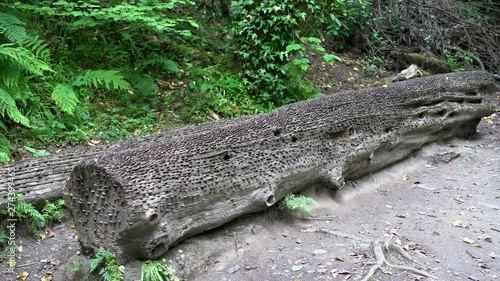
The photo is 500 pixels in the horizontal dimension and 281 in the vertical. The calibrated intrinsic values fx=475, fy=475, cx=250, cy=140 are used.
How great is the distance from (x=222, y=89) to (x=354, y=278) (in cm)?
497

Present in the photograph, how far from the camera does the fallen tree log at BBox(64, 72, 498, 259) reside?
3613mm

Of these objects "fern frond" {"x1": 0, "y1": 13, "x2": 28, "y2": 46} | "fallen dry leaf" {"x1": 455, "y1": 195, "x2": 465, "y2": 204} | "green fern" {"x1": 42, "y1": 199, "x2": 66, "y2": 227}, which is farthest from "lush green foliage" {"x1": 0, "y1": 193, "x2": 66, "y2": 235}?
"fallen dry leaf" {"x1": 455, "y1": 195, "x2": 465, "y2": 204}

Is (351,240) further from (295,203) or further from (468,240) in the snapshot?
(468,240)

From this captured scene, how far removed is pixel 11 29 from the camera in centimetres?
612

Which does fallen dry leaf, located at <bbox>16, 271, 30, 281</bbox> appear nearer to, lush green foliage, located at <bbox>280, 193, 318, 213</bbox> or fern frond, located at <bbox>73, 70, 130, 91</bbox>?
lush green foliage, located at <bbox>280, 193, 318, 213</bbox>

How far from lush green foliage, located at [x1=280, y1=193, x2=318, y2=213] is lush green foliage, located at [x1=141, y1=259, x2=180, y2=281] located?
5.04ft

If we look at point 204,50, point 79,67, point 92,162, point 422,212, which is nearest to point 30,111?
point 79,67

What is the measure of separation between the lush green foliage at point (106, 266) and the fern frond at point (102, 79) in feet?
11.2

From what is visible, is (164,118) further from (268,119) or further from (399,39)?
(399,39)

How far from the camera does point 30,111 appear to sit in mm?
6199

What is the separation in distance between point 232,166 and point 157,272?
1218mm

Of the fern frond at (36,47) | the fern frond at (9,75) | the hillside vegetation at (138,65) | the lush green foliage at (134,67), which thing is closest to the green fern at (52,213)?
the hillside vegetation at (138,65)

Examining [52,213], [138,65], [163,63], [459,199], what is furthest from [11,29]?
[459,199]

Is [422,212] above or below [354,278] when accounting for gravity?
below
